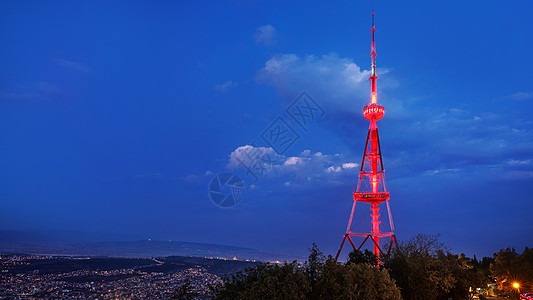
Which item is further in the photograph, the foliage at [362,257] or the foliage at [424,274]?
the foliage at [362,257]

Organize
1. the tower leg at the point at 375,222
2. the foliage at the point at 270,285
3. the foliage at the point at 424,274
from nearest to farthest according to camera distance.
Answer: the foliage at the point at 270,285 < the foliage at the point at 424,274 < the tower leg at the point at 375,222

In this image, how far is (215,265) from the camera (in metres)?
107

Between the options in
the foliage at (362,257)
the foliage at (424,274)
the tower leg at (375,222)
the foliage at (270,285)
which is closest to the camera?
the foliage at (270,285)

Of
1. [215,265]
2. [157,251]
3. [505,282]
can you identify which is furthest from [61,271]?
[157,251]

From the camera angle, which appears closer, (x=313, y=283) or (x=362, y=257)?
(x=313, y=283)

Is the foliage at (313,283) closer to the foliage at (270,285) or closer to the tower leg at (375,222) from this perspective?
the foliage at (270,285)

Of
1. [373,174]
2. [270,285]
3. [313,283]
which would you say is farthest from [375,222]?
[270,285]

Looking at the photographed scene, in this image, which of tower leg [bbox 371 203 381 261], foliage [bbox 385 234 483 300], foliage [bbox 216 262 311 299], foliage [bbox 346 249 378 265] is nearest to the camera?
foliage [bbox 216 262 311 299]

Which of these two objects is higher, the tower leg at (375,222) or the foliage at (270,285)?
the tower leg at (375,222)

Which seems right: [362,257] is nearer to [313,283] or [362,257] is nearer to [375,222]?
[313,283]

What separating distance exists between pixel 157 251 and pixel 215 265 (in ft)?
267

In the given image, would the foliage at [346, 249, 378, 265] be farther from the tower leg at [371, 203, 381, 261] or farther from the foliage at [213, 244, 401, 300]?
the tower leg at [371, 203, 381, 261]

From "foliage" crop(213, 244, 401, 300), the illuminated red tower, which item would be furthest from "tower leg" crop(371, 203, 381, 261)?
"foliage" crop(213, 244, 401, 300)

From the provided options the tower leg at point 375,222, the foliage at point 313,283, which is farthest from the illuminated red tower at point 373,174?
the foliage at point 313,283
